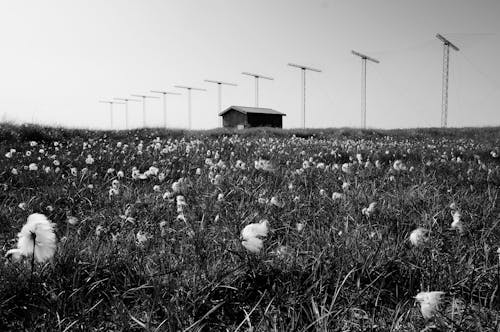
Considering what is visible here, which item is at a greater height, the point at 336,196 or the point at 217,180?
the point at 217,180

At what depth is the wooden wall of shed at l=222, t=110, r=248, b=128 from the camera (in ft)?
213

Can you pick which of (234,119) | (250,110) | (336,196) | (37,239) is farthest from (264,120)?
(37,239)

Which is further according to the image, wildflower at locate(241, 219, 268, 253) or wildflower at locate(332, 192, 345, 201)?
wildflower at locate(332, 192, 345, 201)

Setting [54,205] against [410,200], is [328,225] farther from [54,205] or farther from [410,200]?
[54,205]

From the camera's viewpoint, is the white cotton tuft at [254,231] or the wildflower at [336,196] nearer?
the white cotton tuft at [254,231]

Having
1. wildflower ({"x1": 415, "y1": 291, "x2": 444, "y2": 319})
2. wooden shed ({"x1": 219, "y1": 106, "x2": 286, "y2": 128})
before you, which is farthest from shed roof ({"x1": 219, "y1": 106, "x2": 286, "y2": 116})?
wildflower ({"x1": 415, "y1": 291, "x2": 444, "y2": 319})

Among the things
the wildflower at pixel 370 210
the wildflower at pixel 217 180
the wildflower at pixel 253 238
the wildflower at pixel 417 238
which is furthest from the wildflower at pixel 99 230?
the wildflower at pixel 417 238

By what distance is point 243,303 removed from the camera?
107 inches

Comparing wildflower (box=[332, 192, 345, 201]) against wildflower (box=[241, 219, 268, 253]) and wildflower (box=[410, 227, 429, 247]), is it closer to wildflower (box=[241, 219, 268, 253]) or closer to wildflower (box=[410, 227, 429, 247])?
wildflower (box=[410, 227, 429, 247])

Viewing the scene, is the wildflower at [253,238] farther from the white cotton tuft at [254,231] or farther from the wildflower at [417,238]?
the wildflower at [417,238]

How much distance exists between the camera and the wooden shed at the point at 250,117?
211 ft

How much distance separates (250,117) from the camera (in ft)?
211

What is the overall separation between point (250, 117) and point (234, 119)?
4341mm

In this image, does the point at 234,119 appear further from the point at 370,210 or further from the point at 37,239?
the point at 37,239
